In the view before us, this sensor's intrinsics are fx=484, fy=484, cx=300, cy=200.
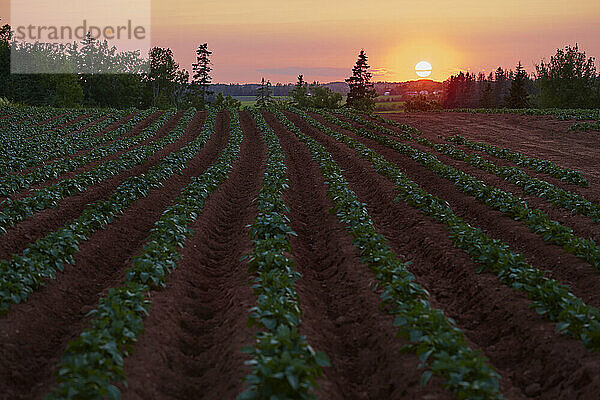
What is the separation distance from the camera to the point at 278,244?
9.92 meters

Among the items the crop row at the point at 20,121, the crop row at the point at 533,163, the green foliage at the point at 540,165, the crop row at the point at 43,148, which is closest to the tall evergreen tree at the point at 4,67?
the crop row at the point at 20,121

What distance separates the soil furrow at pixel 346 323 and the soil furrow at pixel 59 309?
3.58 m

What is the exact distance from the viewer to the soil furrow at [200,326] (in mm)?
6082

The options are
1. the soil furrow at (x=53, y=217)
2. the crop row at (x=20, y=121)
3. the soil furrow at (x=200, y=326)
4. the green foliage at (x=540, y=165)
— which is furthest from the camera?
the crop row at (x=20, y=121)

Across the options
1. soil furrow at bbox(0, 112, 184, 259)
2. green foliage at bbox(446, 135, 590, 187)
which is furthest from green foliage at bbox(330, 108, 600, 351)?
soil furrow at bbox(0, 112, 184, 259)

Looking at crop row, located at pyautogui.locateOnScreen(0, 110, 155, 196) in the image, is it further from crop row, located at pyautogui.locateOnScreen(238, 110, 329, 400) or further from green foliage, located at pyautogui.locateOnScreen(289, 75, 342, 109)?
green foliage, located at pyautogui.locateOnScreen(289, 75, 342, 109)

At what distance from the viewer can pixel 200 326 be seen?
7.99m

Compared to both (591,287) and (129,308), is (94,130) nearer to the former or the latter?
(129,308)

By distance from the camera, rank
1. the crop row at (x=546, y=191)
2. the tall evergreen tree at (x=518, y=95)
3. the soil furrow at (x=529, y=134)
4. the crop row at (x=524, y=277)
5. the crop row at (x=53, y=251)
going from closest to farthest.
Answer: the crop row at (x=524, y=277) < the crop row at (x=53, y=251) < the crop row at (x=546, y=191) < the soil furrow at (x=529, y=134) < the tall evergreen tree at (x=518, y=95)

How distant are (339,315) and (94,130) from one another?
3238 centimetres

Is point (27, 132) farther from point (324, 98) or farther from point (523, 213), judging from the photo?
point (324, 98)

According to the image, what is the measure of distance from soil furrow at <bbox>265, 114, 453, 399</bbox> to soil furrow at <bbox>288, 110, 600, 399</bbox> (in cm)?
123

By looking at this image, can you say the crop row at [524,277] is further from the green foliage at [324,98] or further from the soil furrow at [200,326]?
the green foliage at [324,98]

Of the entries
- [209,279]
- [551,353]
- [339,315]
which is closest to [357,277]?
[339,315]
